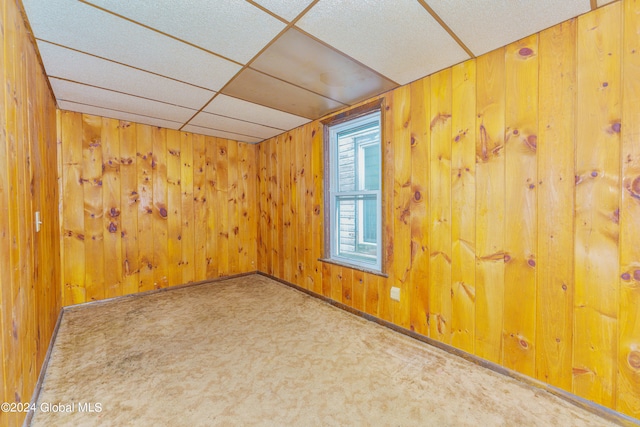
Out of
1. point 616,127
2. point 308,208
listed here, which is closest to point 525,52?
point 616,127

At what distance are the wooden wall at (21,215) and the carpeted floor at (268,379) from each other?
0.32 m

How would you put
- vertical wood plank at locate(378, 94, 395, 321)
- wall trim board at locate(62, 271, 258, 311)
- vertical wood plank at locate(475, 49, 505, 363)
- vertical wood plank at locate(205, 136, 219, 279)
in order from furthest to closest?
vertical wood plank at locate(205, 136, 219, 279) → wall trim board at locate(62, 271, 258, 311) → vertical wood plank at locate(378, 94, 395, 321) → vertical wood plank at locate(475, 49, 505, 363)

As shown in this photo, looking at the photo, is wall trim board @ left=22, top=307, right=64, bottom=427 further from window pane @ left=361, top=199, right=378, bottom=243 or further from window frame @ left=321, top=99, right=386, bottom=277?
window pane @ left=361, top=199, right=378, bottom=243

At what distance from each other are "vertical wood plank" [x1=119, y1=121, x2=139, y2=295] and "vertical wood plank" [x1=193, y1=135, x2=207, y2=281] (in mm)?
678

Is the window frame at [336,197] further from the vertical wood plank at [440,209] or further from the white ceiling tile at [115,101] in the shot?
the white ceiling tile at [115,101]

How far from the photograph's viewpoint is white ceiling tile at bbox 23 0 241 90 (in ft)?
4.39

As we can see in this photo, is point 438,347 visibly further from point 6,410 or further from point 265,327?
point 6,410

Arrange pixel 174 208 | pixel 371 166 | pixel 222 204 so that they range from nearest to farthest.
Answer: pixel 371 166
pixel 174 208
pixel 222 204

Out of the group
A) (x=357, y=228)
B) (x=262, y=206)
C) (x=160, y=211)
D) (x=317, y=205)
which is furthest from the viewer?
(x=262, y=206)

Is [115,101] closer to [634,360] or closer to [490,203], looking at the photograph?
[490,203]

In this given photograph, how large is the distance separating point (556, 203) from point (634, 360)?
2.73ft

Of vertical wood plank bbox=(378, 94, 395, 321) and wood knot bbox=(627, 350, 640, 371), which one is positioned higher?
vertical wood plank bbox=(378, 94, 395, 321)

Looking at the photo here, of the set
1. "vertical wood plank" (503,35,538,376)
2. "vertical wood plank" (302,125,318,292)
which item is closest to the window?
"vertical wood plank" (302,125,318,292)

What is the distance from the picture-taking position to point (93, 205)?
9.62 feet
